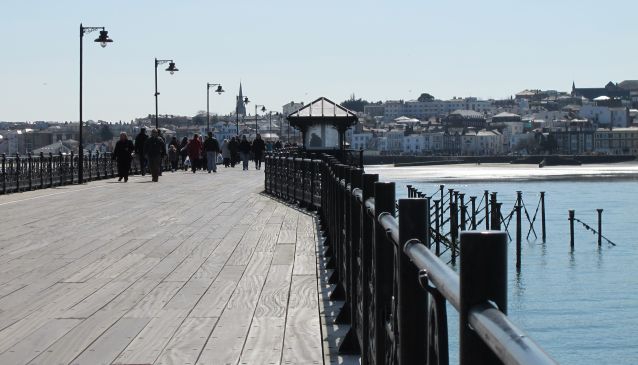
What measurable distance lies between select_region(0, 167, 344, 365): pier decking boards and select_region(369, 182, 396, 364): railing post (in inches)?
57.9

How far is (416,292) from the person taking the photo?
402 cm

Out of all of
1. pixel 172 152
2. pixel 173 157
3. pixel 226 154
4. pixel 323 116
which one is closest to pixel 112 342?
pixel 323 116

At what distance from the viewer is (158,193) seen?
29.9 m

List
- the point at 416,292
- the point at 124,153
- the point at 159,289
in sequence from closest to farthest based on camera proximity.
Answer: the point at 416,292
the point at 159,289
the point at 124,153

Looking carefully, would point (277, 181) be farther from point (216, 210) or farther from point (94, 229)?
point (94, 229)

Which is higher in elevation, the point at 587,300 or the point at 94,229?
the point at 94,229

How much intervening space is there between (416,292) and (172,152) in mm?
50674

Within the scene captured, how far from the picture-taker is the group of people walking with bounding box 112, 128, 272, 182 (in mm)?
38219

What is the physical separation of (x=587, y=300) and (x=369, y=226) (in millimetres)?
29278

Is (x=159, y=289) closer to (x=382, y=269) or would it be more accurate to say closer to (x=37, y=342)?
(x=37, y=342)

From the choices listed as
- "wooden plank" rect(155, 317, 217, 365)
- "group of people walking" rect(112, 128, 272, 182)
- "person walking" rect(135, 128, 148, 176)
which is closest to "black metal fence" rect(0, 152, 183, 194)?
"group of people walking" rect(112, 128, 272, 182)

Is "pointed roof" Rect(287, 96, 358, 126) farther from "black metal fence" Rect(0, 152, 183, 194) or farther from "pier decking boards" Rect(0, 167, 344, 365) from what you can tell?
"pier decking boards" Rect(0, 167, 344, 365)

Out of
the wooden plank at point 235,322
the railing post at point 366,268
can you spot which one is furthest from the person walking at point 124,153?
the railing post at point 366,268

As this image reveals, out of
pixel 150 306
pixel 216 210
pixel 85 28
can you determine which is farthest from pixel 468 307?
pixel 85 28
